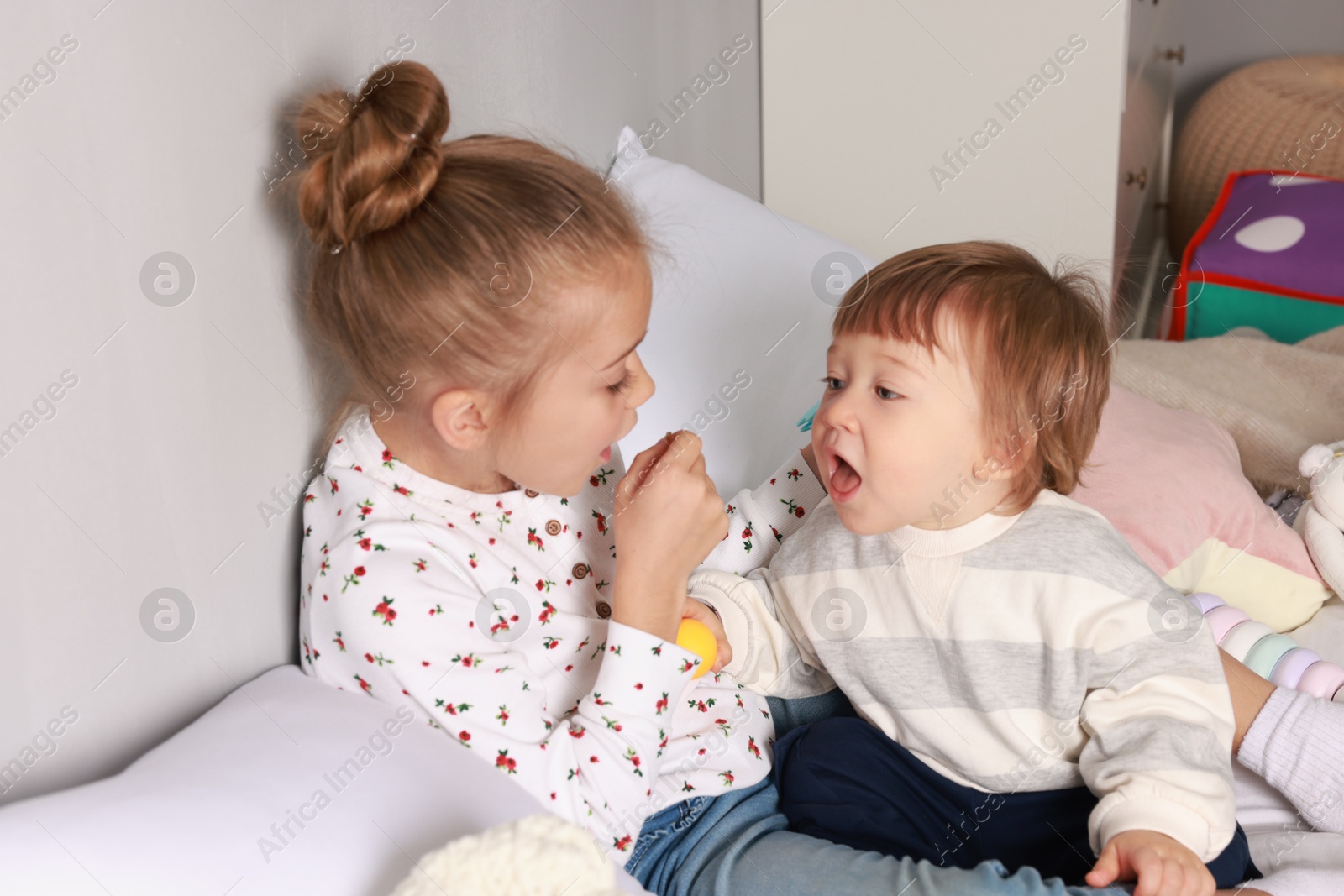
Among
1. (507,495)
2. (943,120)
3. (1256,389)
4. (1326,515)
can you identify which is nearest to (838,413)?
(507,495)

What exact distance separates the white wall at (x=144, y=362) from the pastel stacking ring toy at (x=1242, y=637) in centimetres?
87

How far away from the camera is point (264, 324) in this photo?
81 centimetres

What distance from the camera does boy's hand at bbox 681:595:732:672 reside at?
3.25ft

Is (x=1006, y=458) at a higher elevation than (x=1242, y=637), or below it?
higher

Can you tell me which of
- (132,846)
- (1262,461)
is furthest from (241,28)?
(1262,461)

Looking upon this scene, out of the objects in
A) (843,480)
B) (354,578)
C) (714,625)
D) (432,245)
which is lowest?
(714,625)

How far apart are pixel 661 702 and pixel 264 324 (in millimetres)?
401

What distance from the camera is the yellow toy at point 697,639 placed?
961 mm

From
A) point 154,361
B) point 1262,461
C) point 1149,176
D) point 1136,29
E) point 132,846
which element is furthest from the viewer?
point 1149,176

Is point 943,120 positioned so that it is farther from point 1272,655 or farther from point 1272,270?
point 1272,655

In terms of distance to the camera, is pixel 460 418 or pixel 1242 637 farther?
pixel 1242 637

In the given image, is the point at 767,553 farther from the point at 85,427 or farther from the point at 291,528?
the point at 85,427

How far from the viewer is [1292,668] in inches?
41.5

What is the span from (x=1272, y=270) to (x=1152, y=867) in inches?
55.0
